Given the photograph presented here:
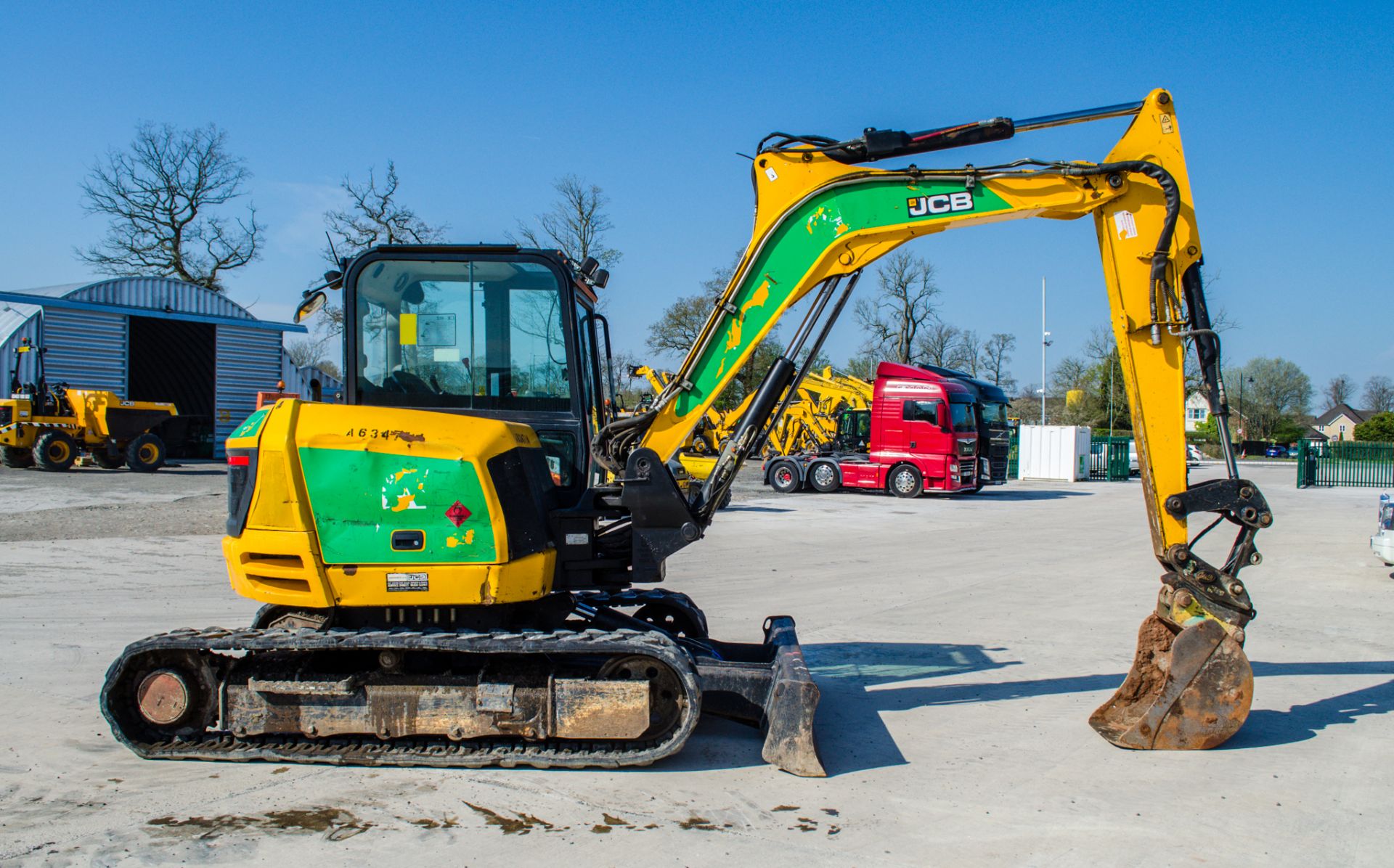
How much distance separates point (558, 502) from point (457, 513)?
0.80 m

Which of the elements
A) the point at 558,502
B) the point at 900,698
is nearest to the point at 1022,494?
the point at 900,698

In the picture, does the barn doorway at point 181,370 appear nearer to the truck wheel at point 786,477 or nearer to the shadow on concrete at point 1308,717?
the truck wheel at point 786,477

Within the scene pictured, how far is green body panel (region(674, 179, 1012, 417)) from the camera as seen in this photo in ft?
19.3

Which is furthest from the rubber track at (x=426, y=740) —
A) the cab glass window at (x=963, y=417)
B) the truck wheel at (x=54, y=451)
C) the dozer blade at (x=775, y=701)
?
the truck wheel at (x=54, y=451)

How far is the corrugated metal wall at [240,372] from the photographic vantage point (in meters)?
34.1

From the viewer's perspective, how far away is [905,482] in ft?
86.8

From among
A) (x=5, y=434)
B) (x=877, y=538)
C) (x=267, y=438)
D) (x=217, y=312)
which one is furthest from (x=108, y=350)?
(x=267, y=438)

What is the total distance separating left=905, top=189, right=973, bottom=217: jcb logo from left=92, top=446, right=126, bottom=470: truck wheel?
26207 millimetres

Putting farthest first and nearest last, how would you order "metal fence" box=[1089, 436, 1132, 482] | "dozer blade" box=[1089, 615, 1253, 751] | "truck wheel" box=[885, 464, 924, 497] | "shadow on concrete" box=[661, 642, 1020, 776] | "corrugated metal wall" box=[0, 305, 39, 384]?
"metal fence" box=[1089, 436, 1132, 482] → "corrugated metal wall" box=[0, 305, 39, 384] → "truck wheel" box=[885, 464, 924, 497] → "dozer blade" box=[1089, 615, 1253, 751] → "shadow on concrete" box=[661, 642, 1020, 776]

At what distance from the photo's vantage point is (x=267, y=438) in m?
5.06

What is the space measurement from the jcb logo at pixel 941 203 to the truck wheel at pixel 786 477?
72.3 feet

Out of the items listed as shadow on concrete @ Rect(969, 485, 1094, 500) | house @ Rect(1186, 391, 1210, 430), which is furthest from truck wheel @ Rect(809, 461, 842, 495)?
house @ Rect(1186, 391, 1210, 430)

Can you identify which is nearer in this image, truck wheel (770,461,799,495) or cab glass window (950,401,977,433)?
cab glass window (950,401,977,433)

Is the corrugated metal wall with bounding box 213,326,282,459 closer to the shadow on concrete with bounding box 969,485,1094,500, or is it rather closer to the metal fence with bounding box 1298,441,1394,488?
the shadow on concrete with bounding box 969,485,1094,500
